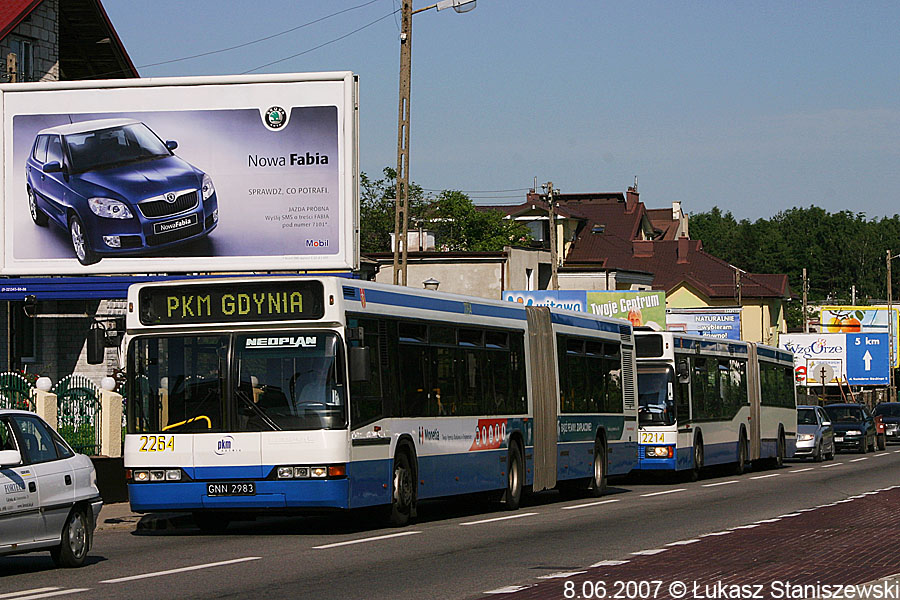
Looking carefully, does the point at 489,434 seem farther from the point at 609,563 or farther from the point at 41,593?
the point at 41,593

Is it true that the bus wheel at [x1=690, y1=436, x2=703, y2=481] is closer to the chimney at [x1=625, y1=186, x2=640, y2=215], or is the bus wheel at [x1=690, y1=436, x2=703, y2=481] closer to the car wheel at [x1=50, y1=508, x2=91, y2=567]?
the car wheel at [x1=50, y1=508, x2=91, y2=567]

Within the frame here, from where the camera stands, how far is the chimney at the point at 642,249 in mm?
106062

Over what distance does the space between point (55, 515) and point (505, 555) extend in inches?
160

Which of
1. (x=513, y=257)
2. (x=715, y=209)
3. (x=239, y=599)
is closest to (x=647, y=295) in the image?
(x=513, y=257)

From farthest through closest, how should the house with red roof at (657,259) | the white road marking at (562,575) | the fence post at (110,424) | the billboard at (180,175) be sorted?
the house with red roof at (657,259) < the billboard at (180,175) < the fence post at (110,424) < the white road marking at (562,575)

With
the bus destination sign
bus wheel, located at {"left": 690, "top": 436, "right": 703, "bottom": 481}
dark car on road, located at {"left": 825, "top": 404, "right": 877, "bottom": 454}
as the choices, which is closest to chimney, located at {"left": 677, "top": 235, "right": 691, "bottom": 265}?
dark car on road, located at {"left": 825, "top": 404, "right": 877, "bottom": 454}

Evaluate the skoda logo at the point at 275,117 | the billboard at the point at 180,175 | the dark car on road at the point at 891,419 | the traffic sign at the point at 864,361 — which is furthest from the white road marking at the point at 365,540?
the traffic sign at the point at 864,361

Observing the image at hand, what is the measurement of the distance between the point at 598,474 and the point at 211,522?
8.95m

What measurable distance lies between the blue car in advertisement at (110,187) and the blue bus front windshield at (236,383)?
509 inches

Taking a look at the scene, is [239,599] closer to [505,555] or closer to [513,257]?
[505,555]

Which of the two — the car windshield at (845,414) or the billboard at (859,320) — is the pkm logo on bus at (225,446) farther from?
the billboard at (859,320)

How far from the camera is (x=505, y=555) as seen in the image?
13695mm

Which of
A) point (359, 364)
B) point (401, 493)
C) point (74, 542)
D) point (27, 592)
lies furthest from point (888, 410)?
point (27, 592)

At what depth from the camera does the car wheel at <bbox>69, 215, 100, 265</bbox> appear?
29.2 meters
